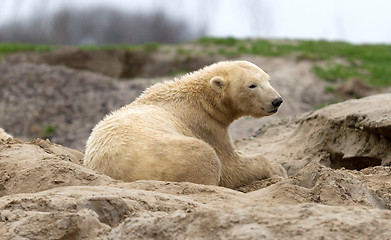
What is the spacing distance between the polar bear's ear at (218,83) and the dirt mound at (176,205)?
114cm

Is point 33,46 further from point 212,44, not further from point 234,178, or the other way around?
point 234,178

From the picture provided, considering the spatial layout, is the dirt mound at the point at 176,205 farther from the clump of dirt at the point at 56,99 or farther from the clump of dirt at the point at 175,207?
the clump of dirt at the point at 56,99

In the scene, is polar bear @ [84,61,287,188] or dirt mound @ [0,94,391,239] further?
polar bear @ [84,61,287,188]

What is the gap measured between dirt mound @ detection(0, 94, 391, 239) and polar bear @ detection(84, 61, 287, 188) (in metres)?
0.41

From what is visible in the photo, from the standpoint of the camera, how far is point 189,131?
6977 mm

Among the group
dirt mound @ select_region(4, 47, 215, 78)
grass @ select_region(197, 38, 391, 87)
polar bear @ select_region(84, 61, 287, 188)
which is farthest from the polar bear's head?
dirt mound @ select_region(4, 47, 215, 78)

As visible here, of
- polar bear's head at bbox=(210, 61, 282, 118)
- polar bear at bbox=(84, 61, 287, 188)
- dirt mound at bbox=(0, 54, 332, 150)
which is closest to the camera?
polar bear at bbox=(84, 61, 287, 188)

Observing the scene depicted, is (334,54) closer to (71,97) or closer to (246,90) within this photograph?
(71,97)

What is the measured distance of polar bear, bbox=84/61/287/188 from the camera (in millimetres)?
5879

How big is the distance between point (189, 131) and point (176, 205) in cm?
260

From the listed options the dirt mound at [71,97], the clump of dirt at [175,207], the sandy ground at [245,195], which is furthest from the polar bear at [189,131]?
the dirt mound at [71,97]

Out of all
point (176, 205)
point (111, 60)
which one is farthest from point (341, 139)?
point (111, 60)

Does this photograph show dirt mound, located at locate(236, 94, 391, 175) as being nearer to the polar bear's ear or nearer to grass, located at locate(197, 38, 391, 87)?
the polar bear's ear

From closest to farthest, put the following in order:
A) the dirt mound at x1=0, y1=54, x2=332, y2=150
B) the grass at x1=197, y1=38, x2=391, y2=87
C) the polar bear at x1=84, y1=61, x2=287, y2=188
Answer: the polar bear at x1=84, y1=61, x2=287, y2=188 < the dirt mound at x1=0, y1=54, x2=332, y2=150 < the grass at x1=197, y1=38, x2=391, y2=87
